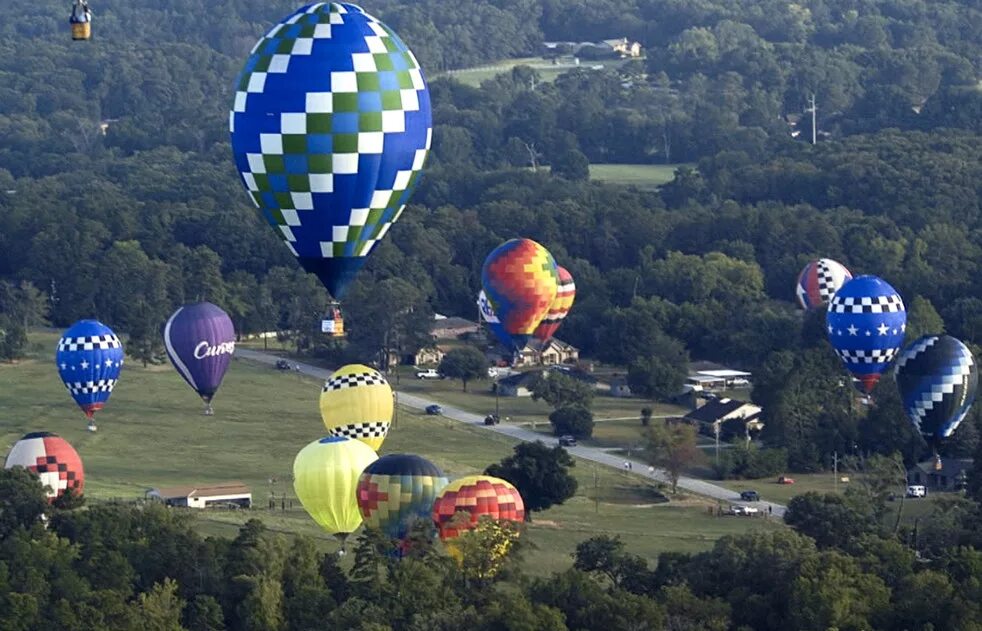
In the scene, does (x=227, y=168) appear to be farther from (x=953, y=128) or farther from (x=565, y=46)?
(x=565, y=46)

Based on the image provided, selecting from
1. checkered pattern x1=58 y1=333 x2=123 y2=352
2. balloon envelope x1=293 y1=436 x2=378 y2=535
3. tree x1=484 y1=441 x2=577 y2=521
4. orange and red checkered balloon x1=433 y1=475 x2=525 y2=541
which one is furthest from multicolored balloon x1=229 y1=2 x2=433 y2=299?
checkered pattern x1=58 y1=333 x2=123 y2=352

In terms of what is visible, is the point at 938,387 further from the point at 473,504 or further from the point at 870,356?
the point at 473,504

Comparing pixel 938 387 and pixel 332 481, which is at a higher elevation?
pixel 938 387

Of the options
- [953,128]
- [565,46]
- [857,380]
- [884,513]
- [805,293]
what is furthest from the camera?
[565,46]

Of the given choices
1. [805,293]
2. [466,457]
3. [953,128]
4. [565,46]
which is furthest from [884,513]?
[565,46]

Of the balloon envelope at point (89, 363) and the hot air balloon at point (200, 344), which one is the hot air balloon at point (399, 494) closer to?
the hot air balloon at point (200, 344)

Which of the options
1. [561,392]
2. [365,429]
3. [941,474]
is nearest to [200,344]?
[365,429]
